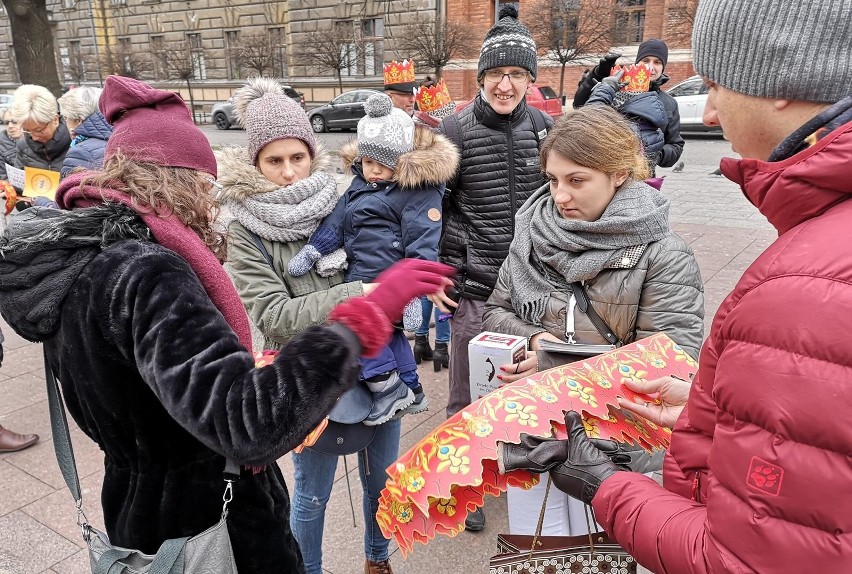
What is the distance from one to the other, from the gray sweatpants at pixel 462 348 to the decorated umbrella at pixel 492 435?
4.52 feet

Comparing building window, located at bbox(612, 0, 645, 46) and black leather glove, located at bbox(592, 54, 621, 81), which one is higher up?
building window, located at bbox(612, 0, 645, 46)

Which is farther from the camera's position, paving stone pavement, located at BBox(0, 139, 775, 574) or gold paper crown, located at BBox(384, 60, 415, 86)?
gold paper crown, located at BBox(384, 60, 415, 86)

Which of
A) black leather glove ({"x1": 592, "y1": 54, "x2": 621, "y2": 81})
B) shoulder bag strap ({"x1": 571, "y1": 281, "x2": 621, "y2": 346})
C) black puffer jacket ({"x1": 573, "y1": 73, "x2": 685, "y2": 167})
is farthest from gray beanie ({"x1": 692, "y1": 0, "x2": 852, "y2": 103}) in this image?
black puffer jacket ({"x1": 573, "y1": 73, "x2": 685, "y2": 167})

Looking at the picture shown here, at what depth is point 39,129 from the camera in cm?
500

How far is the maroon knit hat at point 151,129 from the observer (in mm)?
1518

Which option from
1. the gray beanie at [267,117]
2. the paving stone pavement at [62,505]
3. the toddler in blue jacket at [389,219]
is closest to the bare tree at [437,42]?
the paving stone pavement at [62,505]

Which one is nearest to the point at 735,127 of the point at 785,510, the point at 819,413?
the point at 819,413

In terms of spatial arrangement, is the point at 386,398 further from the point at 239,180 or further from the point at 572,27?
the point at 572,27

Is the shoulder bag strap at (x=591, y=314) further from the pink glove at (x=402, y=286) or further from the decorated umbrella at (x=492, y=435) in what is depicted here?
the pink glove at (x=402, y=286)

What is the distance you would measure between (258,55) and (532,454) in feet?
98.4

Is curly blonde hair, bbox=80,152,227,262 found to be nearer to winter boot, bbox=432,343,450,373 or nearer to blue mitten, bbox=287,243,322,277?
blue mitten, bbox=287,243,322,277

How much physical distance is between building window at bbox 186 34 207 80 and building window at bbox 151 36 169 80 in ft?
4.21

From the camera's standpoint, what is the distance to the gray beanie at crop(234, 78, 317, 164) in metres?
2.36

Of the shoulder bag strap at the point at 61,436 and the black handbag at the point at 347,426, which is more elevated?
the shoulder bag strap at the point at 61,436
